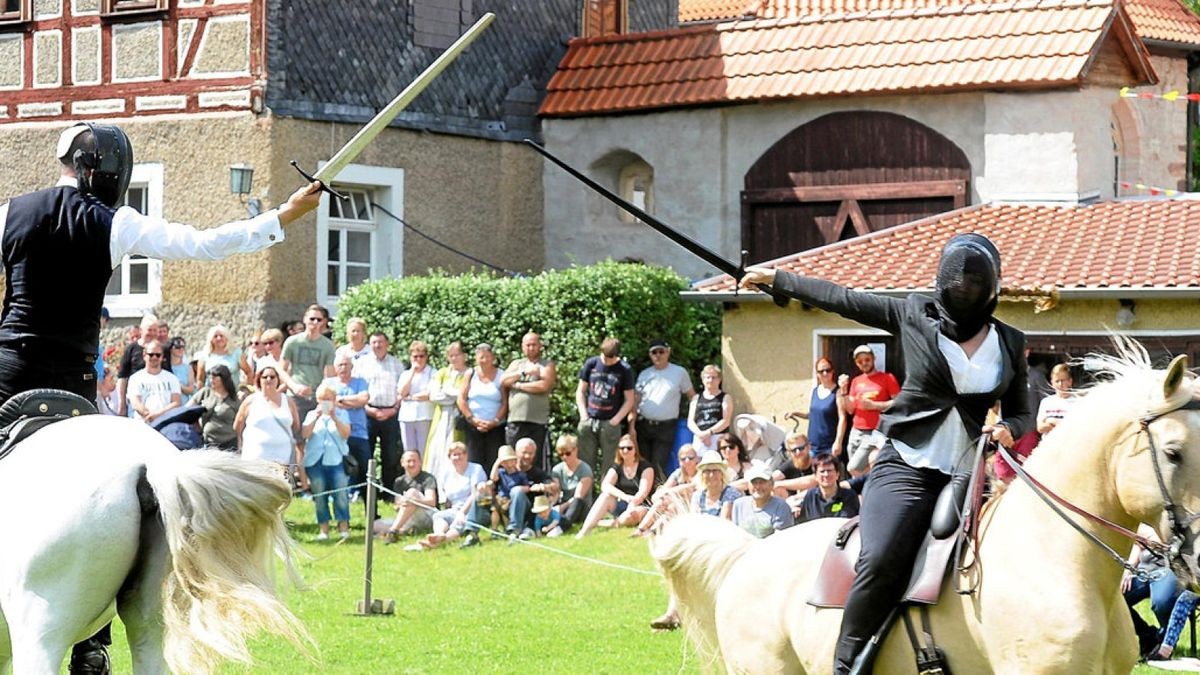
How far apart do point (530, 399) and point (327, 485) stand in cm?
226

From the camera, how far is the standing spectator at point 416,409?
64.6 ft

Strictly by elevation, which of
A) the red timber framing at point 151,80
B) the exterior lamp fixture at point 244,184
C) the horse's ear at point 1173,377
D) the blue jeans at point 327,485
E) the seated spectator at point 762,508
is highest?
the red timber framing at point 151,80

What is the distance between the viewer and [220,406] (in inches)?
722

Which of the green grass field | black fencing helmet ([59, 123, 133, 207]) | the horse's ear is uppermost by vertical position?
black fencing helmet ([59, 123, 133, 207])

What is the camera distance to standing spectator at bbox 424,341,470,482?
63.7 ft

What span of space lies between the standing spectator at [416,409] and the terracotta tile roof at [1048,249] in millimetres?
3469

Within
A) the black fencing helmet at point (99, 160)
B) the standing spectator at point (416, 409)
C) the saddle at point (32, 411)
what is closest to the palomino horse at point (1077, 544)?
the saddle at point (32, 411)

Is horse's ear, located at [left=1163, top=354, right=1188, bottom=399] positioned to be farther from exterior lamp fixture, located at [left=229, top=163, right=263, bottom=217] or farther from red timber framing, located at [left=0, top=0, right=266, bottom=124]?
red timber framing, located at [left=0, top=0, right=266, bottom=124]

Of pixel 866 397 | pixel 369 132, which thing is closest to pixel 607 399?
pixel 866 397

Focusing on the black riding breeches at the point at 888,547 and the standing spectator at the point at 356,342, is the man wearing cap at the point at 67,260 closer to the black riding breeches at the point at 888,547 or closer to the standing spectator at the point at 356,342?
the black riding breeches at the point at 888,547

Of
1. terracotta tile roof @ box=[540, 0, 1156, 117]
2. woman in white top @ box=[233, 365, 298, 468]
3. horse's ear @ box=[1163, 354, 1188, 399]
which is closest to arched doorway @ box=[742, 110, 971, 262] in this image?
terracotta tile roof @ box=[540, 0, 1156, 117]

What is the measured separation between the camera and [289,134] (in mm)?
23266

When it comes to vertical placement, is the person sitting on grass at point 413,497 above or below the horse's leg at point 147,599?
below

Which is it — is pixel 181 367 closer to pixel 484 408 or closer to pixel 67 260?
pixel 484 408
